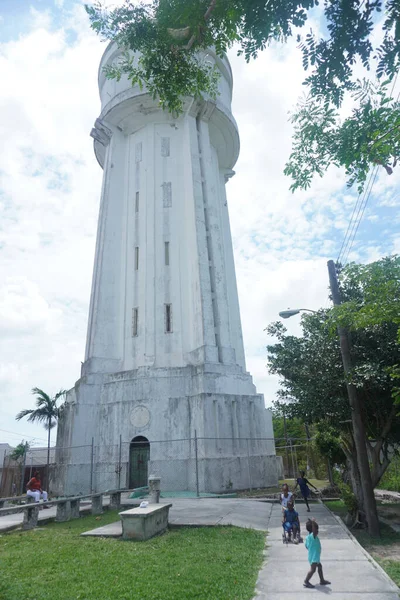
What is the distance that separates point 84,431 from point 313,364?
49.1 feet

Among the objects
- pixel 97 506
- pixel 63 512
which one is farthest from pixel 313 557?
pixel 97 506

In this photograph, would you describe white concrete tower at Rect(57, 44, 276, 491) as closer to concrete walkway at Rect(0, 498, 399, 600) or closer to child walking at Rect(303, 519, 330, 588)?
concrete walkway at Rect(0, 498, 399, 600)

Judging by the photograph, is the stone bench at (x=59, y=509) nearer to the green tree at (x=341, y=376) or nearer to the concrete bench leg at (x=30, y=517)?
the concrete bench leg at (x=30, y=517)

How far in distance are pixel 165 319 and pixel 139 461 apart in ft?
28.1

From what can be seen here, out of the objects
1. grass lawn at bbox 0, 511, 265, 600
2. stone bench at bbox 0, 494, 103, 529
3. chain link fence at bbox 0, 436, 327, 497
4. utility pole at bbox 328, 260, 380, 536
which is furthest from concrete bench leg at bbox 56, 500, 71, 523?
utility pole at bbox 328, 260, 380, 536

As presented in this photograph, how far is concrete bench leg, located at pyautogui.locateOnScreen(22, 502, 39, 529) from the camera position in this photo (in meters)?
13.0

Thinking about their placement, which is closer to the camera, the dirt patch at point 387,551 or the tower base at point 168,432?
the dirt patch at point 387,551

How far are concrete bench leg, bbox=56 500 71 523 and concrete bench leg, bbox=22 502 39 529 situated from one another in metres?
1.14

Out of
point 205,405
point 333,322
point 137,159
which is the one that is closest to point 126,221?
point 137,159

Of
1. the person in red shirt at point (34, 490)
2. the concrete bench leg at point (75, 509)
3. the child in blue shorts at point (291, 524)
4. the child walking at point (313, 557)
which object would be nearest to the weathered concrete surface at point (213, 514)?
the child in blue shorts at point (291, 524)

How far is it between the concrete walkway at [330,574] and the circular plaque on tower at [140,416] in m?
13.8

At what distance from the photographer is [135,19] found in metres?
8.37

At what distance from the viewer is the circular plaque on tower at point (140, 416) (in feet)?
78.9

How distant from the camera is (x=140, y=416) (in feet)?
79.4
